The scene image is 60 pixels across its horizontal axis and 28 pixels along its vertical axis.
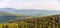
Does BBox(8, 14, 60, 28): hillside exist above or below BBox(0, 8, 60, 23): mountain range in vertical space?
below

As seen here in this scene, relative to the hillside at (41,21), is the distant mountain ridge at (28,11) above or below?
above

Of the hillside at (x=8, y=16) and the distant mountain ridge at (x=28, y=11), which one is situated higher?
the distant mountain ridge at (x=28, y=11)

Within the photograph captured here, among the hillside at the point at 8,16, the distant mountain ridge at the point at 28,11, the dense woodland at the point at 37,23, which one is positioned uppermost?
the distant mountain ridge at the point at 28,11

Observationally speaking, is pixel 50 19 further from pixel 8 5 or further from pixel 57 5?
pixel 8 5

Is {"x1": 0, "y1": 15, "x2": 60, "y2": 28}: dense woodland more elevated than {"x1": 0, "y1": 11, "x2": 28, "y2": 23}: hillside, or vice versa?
{"x1": 0, "y1": 11, "x2": 28, "y2": 23}: hillside

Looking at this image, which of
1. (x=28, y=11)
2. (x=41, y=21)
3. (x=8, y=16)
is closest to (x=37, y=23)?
(x=41, y=21)

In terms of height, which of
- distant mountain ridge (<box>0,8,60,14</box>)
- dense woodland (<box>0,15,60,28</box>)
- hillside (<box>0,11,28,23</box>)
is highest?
distant mountain ridge (<box>0,8,60,14</box>)

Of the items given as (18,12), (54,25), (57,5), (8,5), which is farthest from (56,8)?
(8,5)
